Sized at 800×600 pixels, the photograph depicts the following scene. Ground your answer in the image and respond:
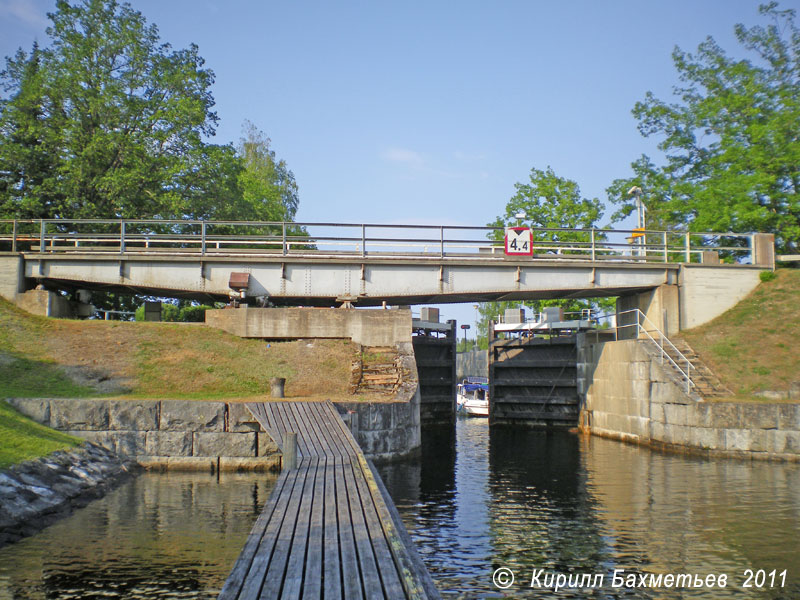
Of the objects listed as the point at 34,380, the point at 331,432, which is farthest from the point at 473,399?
the point at 34,380

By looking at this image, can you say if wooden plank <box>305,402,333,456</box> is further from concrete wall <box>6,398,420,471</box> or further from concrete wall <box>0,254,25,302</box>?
concrete wall <box>0,254,25,302</box>

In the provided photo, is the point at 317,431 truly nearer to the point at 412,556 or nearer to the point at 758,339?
the point at 412,556

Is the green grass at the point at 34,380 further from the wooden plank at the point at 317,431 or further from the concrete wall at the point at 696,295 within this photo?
the concrete wall at the point at 696,295

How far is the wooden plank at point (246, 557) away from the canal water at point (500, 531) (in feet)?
3.33

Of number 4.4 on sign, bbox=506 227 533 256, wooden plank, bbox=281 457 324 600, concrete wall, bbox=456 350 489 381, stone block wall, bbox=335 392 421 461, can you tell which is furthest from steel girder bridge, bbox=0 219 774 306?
concrete wall, bbox=456 350 489 381

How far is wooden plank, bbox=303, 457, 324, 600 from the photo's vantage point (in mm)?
7533

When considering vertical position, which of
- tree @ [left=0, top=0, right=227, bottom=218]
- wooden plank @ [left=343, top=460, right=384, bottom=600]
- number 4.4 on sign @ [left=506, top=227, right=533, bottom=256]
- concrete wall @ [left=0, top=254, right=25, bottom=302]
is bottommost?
wooden plank @ [left=343, top=460, right=384, bottom=600]

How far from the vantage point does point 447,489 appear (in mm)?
18766

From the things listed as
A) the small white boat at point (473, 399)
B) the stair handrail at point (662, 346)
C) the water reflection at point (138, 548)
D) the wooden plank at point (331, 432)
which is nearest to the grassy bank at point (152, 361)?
the wooden plank at point (331, 432)

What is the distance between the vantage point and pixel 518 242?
1198 inches

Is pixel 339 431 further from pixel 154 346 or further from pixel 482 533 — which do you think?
pixel 154 346

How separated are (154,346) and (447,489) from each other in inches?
516

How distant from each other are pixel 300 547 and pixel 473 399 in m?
41.9

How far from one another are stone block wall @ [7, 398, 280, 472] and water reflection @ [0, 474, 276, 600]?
305 centimetres
